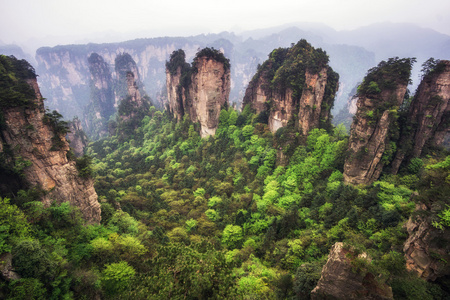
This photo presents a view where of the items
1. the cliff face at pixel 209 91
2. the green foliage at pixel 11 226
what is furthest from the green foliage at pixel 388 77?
the green foliage at pixel 11 226

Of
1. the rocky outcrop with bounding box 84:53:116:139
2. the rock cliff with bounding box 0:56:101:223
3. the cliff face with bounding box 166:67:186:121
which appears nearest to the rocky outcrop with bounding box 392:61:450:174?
the rock cliff with bounding box 0:56:101:223

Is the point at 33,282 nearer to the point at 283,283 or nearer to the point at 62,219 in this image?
the point at 62,219

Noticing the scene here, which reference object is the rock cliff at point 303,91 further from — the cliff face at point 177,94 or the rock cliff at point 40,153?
the rock cliff at point 40,153

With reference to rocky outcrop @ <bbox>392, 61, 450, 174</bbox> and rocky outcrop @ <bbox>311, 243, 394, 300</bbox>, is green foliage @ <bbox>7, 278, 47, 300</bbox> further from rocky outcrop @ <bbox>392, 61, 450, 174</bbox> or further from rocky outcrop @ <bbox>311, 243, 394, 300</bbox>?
rocky outcrop @ <bbox>392, 61, 450, 174</bbox>

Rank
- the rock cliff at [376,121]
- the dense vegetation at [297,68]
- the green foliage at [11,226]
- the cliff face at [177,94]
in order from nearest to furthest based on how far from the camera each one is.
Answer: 1. the green foliage at [11,226]
2. the rock cliff at [376,121]
3. the dense vegetation at [297,68]
4. the cliff face at [177,94]

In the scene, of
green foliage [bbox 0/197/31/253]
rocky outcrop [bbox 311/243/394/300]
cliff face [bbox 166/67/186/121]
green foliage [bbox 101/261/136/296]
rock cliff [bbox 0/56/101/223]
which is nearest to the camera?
rocky outcrop [bbox 311/243/394/300]

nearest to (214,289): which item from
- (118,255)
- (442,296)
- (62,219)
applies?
(118,255)
